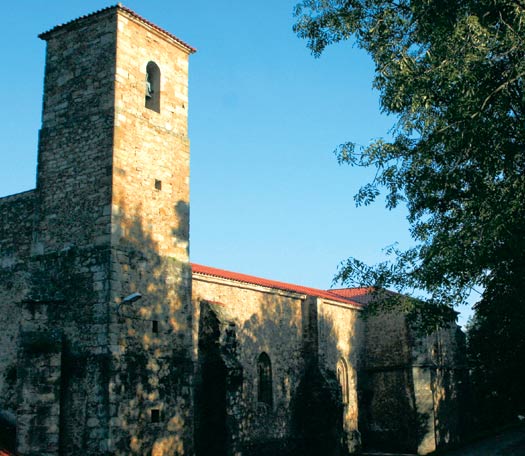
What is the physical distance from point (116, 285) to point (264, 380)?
9.43m

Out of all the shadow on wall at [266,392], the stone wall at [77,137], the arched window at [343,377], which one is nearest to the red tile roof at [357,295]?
the arched window at [343,377]

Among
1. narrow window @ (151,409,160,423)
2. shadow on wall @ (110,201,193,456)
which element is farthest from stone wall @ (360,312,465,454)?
narrow window @ (151,409,160,423)

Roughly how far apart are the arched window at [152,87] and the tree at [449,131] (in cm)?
A: 550

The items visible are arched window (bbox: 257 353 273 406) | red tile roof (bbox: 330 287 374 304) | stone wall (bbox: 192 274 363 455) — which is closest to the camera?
stone wall (bbox: 192 274 363 455)

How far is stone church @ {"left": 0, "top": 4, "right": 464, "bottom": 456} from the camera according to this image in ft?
53.2

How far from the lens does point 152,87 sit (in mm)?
19609

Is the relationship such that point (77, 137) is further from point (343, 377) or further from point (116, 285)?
point (343, 377)

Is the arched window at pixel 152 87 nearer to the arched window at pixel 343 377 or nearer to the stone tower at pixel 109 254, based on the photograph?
the stone tower at pixel 109 254

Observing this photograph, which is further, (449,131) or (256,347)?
(256,347)

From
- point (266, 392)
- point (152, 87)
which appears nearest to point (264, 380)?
point (266, 392)

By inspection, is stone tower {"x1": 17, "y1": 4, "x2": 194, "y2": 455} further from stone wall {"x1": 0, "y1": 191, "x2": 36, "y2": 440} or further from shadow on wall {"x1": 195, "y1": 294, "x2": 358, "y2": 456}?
shadow on wall {"x1": 195, "y1": 294, "x2": 358, "y2": 456}

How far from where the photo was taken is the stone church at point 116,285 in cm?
1620

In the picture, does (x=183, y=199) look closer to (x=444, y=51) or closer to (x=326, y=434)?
(x=444, y=51)

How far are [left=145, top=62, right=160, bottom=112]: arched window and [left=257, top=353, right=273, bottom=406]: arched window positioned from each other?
1015 cm
